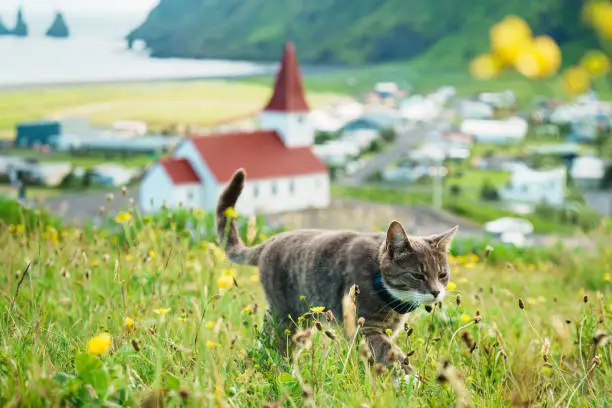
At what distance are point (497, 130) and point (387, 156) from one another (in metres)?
1.57

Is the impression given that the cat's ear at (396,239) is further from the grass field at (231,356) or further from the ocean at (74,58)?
the ocean at (74,58)

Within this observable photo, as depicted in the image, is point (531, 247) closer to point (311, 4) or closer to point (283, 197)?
point (283, 197)

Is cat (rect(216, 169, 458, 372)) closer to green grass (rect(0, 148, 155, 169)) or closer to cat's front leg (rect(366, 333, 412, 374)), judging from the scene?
cat's front leg (rect(366, 333, 412, 374))

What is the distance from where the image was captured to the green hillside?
1034 cm

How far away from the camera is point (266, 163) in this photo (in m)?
11.1

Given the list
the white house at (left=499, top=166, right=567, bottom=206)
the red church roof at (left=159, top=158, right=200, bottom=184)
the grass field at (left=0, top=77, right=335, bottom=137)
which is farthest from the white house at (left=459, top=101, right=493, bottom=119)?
the red church roof at (left=159, top=158, right=200, bottom=184)

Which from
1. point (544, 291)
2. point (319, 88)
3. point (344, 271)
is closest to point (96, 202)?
point (319, 88)

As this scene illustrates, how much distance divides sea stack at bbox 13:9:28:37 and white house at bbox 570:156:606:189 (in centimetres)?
727

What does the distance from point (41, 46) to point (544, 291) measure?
5640 mm

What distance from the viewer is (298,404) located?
4.96ft

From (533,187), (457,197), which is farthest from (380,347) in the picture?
(533,187)

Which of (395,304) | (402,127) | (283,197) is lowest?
(283,197)

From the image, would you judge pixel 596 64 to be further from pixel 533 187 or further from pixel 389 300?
pixel 533 187

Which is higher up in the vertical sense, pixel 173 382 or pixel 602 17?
pixel 602 17
